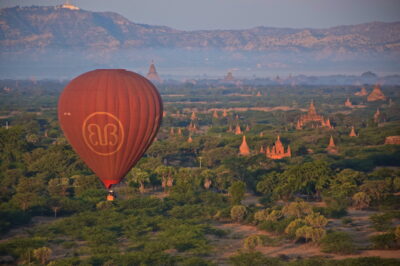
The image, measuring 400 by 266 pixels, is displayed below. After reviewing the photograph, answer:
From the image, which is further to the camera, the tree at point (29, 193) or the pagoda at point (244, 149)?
the pagoda at point (244, 149)

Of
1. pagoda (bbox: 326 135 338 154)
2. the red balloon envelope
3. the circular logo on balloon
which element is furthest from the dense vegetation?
the circular logo on balloon

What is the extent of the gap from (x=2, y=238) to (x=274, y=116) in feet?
293

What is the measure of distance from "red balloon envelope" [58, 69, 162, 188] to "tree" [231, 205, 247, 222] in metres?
8.40

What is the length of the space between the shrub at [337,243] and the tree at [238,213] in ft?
20.1

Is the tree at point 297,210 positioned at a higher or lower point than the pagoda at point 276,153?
lower

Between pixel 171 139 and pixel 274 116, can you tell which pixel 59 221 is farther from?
pixel 274 116

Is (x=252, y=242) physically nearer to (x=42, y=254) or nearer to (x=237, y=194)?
(x=237, y=194)

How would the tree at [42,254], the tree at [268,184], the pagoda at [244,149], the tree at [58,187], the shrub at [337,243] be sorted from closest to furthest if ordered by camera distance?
the tree at [42,254] → the shrub at [337,243] → the tree at [58,187] → the tree at [268,184] → the pagoda at [244,149]

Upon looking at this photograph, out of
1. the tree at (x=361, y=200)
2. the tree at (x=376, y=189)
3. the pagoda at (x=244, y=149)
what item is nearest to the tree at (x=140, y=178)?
the tree at (x=361, y=200)

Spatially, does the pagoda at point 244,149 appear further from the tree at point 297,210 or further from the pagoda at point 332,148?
the tree at point 297,210

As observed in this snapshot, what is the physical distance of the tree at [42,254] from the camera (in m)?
30.5

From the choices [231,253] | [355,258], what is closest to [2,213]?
[231,253]

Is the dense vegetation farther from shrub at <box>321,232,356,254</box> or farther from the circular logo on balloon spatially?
the circular logo on balloon

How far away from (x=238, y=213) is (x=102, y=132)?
10275 mm
